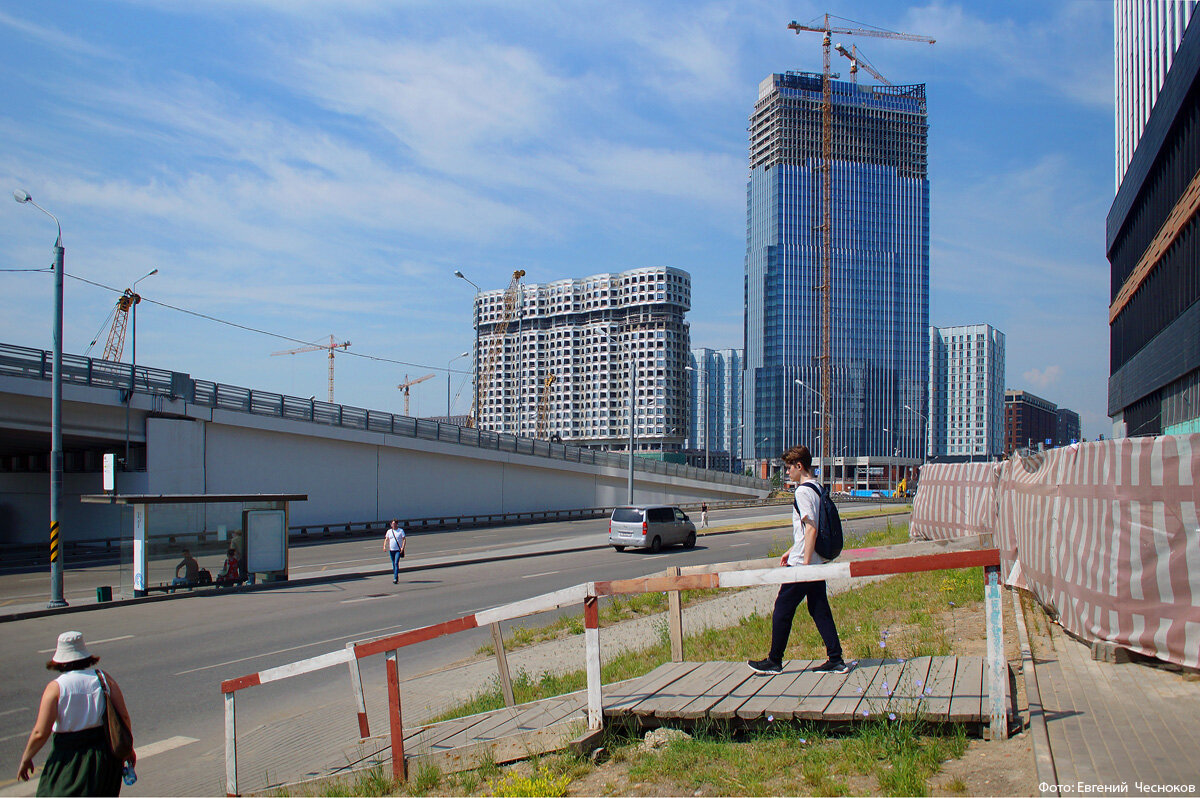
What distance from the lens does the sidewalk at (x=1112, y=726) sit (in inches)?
153

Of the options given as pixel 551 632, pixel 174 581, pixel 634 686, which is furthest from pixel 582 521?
pixel 634 686

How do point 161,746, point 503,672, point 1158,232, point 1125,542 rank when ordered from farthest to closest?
point 1158,232 → point 161,746 → point 503,672 → point 1125,542

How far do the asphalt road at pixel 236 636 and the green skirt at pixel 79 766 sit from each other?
199 cm

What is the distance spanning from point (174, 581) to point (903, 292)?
146m

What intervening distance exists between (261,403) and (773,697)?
36.9m

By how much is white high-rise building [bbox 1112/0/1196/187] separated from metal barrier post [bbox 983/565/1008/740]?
33911mm

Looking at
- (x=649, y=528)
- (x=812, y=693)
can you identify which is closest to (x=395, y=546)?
(x=649, y=528)

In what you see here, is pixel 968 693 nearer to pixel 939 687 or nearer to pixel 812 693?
pixel 939 687

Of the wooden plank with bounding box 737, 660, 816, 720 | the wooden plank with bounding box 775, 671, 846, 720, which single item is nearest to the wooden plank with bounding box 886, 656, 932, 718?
the wooden plank with bounding box 775, 671, 846, 720

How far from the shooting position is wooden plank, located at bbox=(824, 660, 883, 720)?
4.90 m

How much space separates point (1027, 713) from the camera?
16.1 feet

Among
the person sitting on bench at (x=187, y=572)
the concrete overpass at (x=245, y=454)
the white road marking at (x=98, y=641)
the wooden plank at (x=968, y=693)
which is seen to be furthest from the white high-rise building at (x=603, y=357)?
the wooden plank at (x=968, y=693)

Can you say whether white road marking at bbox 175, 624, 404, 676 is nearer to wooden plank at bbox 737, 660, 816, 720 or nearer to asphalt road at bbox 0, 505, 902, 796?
asphalt road at bbox 0, 505, 902, 796

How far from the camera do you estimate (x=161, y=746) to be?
8.07m
